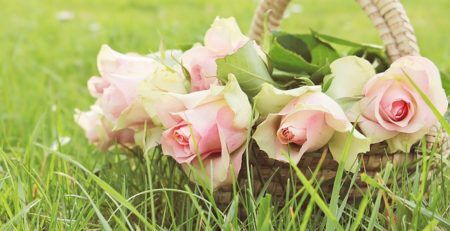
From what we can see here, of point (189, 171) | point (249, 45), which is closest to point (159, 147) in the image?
point (189, 171)

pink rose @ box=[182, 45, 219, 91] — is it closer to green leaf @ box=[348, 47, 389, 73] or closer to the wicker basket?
the wicker basket

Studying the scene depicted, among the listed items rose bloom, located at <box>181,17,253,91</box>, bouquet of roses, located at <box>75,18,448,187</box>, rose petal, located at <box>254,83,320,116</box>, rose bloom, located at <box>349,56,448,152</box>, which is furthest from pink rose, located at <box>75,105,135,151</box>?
rose bloom, located at <box>349,56,448,152</box>

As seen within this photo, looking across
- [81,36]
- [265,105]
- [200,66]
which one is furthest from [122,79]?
[81,36]

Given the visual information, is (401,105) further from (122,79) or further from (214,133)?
(122,79)

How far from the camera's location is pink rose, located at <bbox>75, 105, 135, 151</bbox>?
4.16 feet

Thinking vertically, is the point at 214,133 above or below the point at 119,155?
above

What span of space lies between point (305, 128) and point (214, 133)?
124 millimetres

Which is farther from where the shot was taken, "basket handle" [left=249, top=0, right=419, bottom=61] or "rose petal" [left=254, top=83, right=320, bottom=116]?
"basket handle" [left=249, top=0, right=419, bottom=61]

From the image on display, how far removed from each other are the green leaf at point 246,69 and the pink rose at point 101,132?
0.89 feet

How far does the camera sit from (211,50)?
1.11 metres

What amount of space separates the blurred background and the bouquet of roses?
226mm

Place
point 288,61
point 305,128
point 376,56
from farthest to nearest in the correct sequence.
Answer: point 376,56
point 288,61
point 305,128

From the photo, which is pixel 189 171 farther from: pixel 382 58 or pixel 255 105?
pixel 382 58

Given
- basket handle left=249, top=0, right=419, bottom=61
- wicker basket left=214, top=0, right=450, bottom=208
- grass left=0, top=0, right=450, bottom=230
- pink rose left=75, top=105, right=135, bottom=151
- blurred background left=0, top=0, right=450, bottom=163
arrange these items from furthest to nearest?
blurred background left=0, top=0, right=450, bottom=163
pink rose left=75, top=105, right=135, bottom=151
basket handle left=249, top=0, right=419, bottom=61
wicker basket left=214, top=0, right=450, bottom=208
grass left=0, top=0, right=450, bottom=230
